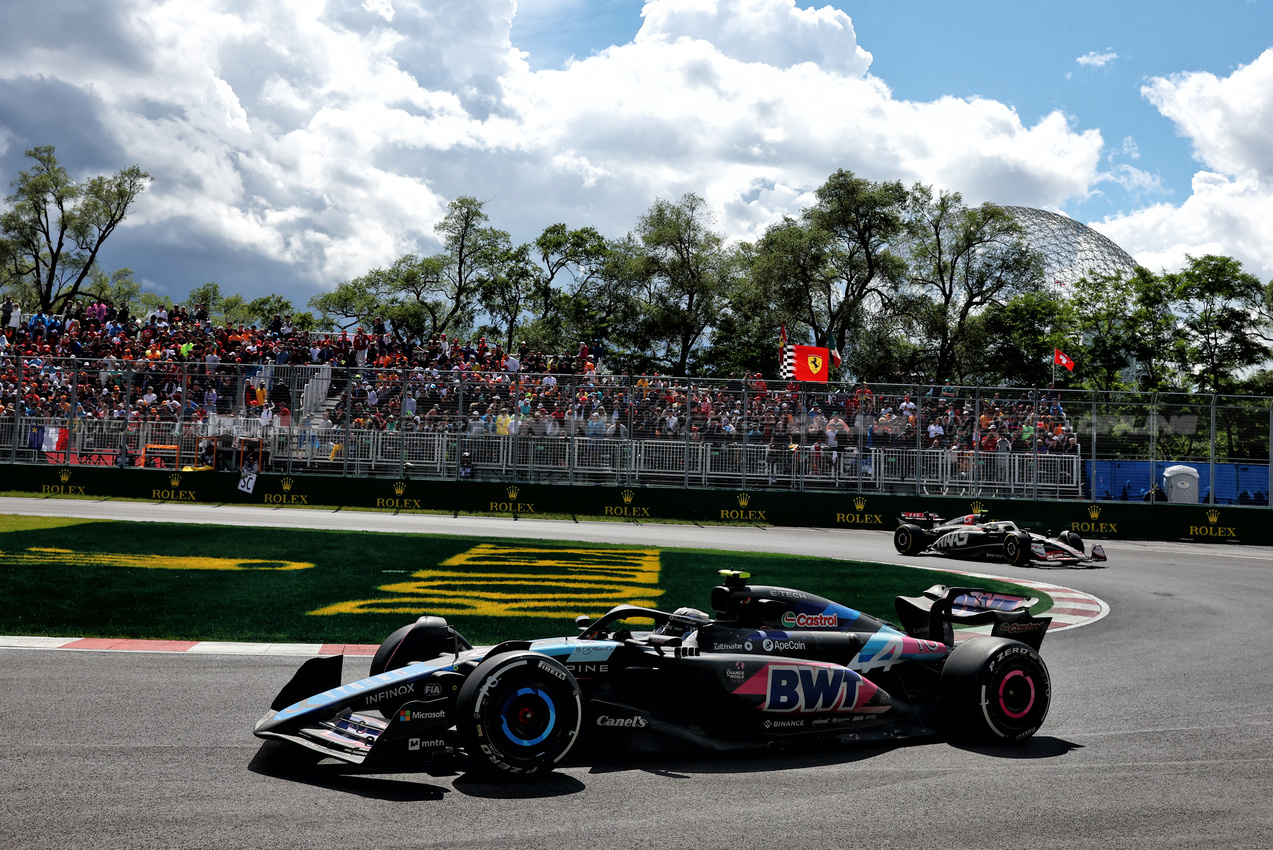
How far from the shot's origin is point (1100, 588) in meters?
14.8

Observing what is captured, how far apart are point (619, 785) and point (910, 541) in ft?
49.1

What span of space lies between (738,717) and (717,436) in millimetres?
19149

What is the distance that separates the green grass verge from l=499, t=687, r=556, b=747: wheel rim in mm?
4138

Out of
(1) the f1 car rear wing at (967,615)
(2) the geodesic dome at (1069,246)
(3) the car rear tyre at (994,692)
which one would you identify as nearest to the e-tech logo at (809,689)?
(3) the car rear tyre at (994,692)

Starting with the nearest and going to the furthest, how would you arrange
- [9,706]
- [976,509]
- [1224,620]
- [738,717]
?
[738,717] → [9,706] → [1224,620] → [976,509]

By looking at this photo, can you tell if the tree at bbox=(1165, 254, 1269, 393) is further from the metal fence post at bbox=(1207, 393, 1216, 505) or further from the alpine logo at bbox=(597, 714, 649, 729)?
the alpine logo at bbox=(597, 714, 649, 729)

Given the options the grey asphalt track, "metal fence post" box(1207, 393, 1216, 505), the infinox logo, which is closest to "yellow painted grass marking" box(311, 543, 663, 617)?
the grey asphalt track

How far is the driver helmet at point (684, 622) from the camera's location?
6238mm

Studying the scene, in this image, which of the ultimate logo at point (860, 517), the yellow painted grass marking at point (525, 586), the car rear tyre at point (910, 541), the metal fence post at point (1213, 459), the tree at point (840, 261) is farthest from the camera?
the tree at point (840, 261)

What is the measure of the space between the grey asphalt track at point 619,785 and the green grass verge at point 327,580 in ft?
5.17

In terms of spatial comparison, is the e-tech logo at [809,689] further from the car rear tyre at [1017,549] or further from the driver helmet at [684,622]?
the car rear tyre at [1017,549]

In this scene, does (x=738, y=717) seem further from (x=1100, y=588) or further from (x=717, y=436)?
(x=717, y=436)

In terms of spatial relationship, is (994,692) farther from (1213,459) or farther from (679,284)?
(679,284)

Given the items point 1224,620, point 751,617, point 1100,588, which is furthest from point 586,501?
point 751,617
